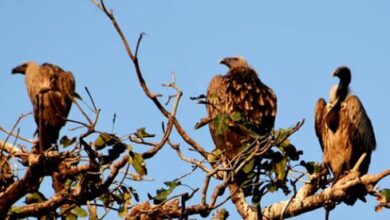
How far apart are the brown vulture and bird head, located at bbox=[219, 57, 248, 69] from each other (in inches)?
101

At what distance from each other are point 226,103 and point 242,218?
2.69m

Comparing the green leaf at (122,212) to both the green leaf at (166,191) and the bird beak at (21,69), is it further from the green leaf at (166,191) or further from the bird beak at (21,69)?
the bird beak at (21,69)

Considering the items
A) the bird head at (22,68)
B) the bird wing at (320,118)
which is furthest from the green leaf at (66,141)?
the bird head at (22,68)

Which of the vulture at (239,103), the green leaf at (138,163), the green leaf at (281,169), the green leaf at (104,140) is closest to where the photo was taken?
the green leaf at (138,163)

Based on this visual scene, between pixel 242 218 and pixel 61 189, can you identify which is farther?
pixel 242 218

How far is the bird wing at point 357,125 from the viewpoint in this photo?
10.3 meters

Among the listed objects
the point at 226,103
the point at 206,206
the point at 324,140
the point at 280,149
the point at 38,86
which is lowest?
the point at 206,206

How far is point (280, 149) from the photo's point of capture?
7.35 metres

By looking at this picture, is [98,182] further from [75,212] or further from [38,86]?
[38,86]

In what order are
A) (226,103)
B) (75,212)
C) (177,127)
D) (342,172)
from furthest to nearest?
(226,103), (342,172), (177,127), (75,212)

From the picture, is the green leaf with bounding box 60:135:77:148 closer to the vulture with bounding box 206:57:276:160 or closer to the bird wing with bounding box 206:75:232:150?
the vulture with bounding box 206:57:276:160

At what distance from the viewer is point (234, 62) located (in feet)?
43.2

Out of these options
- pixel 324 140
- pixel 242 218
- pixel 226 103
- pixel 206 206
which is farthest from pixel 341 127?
pixel 206 206

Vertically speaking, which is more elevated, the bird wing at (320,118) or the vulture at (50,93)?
the vulture at (50,93)
